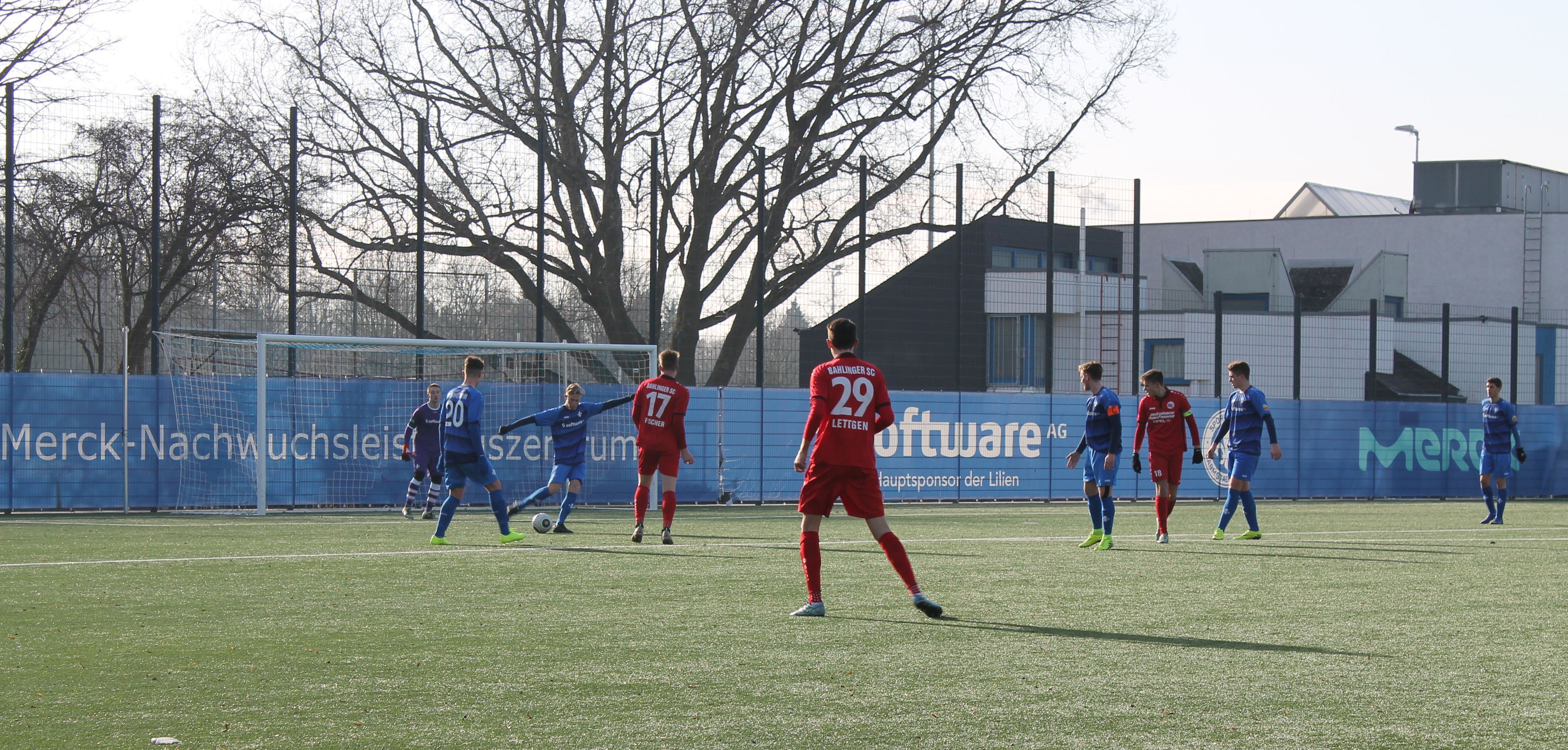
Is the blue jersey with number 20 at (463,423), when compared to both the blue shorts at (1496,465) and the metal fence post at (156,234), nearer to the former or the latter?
the metal fence post at (156,234)

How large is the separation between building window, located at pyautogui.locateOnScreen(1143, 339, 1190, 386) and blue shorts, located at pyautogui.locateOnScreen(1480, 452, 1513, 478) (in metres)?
12.4

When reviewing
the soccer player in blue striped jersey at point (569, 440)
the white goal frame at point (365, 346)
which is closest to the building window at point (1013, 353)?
the white goal frame at point (365, 346)

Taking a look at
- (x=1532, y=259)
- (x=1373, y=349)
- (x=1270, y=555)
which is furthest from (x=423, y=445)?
(x=1532, y=259)

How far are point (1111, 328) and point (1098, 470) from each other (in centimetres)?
1376

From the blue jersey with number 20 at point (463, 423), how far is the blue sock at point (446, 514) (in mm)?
378

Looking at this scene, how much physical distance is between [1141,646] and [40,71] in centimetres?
1892

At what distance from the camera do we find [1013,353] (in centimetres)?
2408

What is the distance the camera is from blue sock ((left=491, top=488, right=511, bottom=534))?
1269 cm

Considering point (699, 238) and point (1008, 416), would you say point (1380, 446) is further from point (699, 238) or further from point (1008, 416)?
point (699, 238)

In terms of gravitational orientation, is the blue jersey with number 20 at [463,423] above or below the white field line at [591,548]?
above

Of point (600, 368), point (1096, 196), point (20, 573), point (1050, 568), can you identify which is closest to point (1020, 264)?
point (1096, 196)

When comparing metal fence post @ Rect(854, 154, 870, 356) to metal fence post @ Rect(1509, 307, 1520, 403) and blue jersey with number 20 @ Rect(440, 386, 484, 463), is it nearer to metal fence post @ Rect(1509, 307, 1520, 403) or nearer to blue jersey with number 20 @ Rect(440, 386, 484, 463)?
blue jersey with number 20 @ Rect(440, 386, 484, 463)

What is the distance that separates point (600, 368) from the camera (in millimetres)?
21078

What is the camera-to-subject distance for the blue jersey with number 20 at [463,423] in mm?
12656
